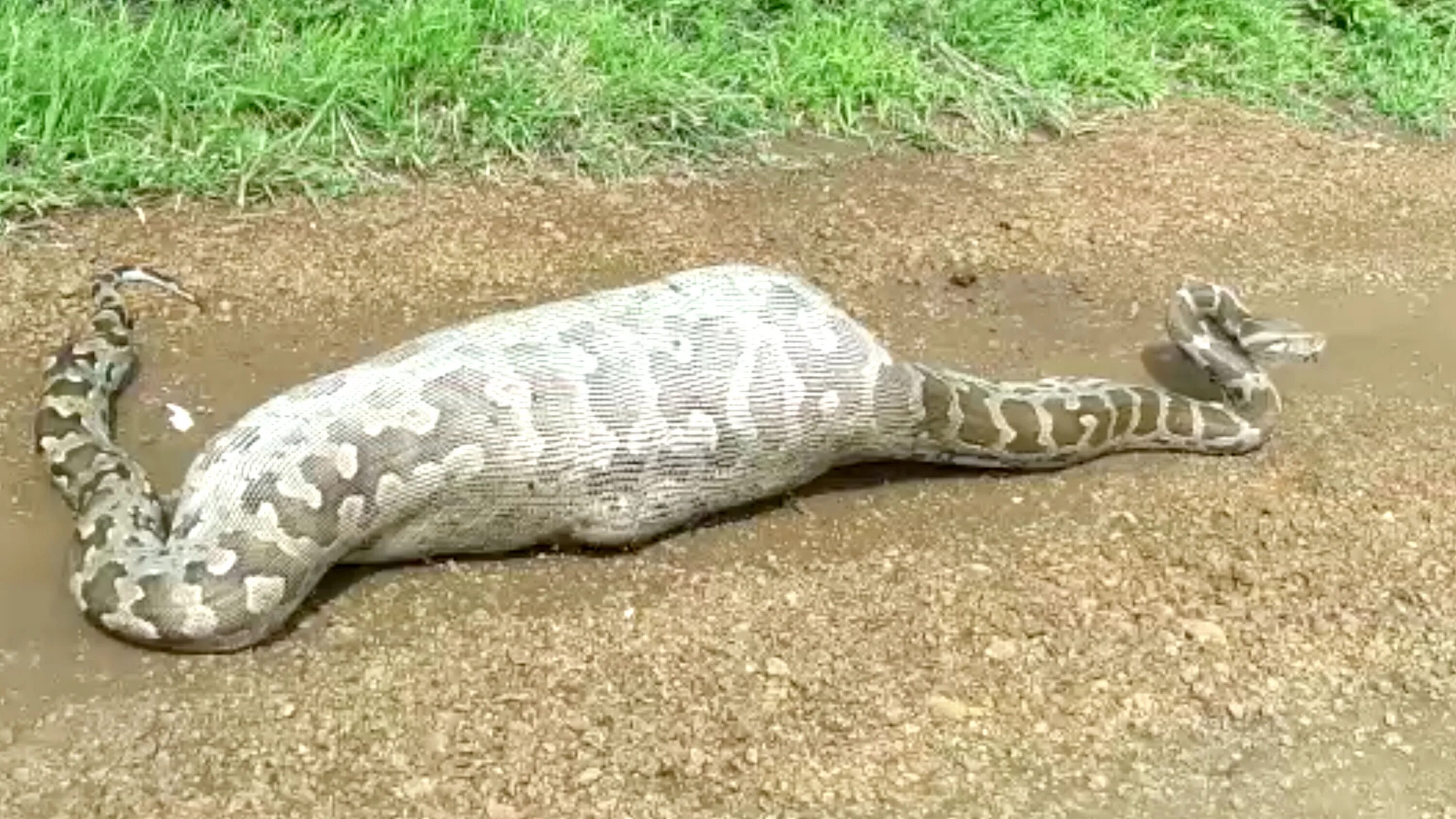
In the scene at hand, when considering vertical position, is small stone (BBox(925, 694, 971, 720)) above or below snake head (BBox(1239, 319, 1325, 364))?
below

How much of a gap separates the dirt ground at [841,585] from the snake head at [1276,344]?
0.74 feet

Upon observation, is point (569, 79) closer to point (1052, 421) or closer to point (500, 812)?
point (1052, 421)

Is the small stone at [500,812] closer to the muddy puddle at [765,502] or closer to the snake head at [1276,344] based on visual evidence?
the muddy puddle at [765,502]

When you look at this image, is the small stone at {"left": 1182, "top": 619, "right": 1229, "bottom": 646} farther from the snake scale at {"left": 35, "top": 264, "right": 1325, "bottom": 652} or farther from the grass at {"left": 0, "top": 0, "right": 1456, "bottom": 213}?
the grass at {"left": 0, "top": 0, "right": 1456, "bottom": 213}

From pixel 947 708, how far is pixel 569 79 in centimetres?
377

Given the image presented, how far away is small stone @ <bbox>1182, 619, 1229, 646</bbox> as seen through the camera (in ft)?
20.0

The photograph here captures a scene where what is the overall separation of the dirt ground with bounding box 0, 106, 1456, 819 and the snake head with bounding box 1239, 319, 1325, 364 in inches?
8.9

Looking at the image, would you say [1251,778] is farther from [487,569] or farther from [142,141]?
[142,141]


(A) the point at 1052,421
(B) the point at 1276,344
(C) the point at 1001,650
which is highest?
(B) the point at 1276,344

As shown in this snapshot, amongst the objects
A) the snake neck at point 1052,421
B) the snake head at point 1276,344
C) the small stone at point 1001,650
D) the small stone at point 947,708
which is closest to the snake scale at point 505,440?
the snake neck at point 1052,421

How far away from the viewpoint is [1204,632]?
6.14 m

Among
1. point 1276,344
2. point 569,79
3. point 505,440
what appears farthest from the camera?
point 569,79

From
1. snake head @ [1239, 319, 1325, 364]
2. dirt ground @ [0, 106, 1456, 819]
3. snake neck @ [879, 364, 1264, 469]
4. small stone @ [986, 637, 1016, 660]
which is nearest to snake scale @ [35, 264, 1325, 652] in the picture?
snake neck @ [879, 364, 1264, 469]

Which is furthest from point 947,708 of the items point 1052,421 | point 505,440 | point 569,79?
point 569,79
